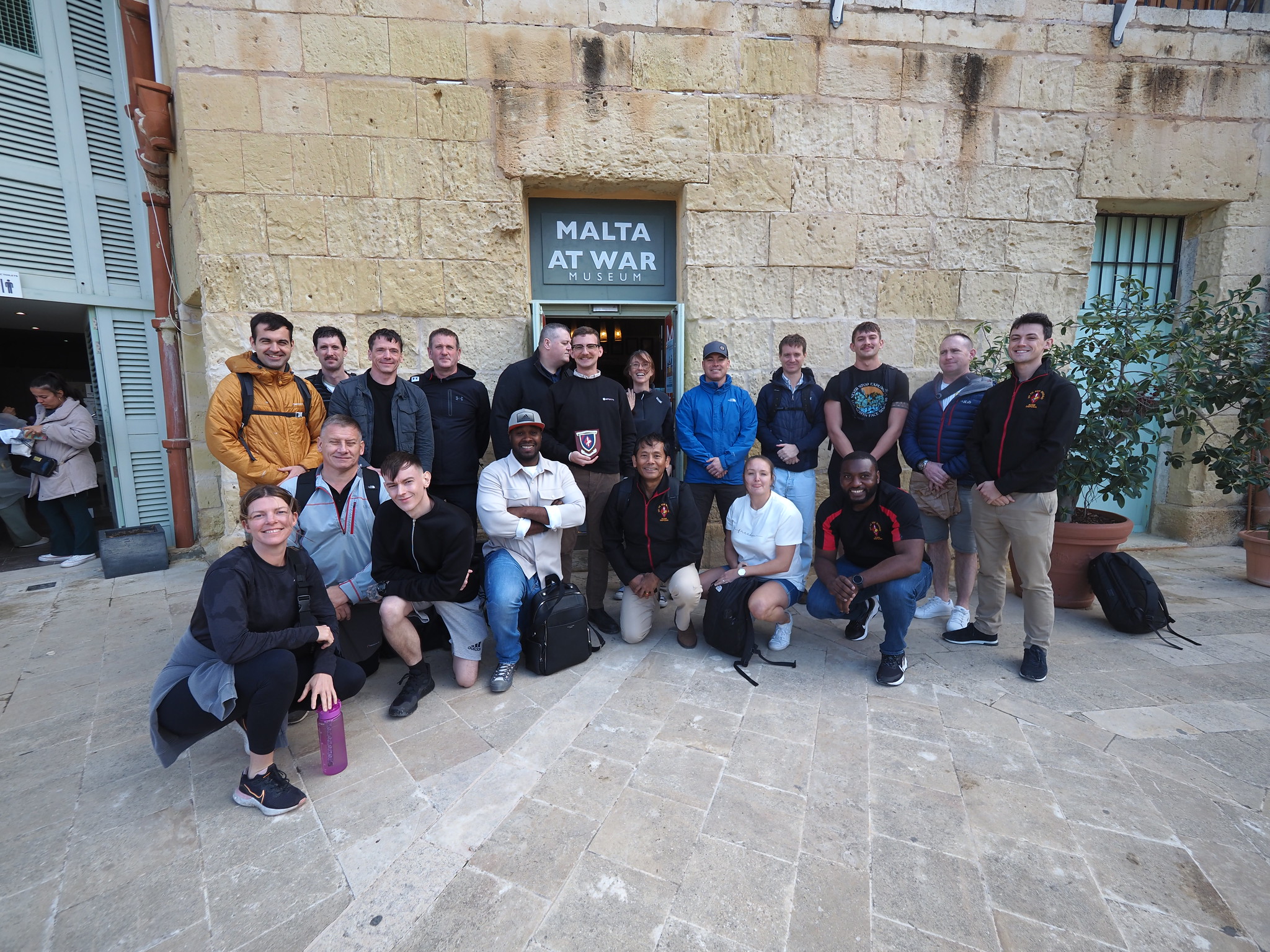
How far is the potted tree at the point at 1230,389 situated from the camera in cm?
397

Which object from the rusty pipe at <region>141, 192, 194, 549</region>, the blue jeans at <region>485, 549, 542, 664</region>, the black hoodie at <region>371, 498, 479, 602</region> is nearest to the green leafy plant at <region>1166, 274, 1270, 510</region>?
the blue jeans at <region>485, 549, 542, 664</region>

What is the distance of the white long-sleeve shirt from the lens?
129 inches

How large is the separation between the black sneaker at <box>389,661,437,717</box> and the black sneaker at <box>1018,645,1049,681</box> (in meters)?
3.15

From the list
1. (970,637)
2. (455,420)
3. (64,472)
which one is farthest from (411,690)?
(64,472)

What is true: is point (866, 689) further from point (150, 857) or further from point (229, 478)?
point (229, 478)

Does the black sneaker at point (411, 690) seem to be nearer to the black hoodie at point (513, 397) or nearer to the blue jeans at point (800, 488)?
the black hoodie at point (513, 397)

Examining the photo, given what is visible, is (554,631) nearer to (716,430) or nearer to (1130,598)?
(716,430)

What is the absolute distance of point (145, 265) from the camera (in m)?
5.47

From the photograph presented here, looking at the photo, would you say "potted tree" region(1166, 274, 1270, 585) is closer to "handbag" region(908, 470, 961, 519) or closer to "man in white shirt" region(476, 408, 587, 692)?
"handbag" region(908, 470, 961, 519)

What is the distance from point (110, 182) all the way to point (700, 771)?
7024 mm

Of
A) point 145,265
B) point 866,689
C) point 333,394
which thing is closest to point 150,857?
point 333,394

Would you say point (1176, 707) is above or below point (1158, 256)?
below

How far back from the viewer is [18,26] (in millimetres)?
4871

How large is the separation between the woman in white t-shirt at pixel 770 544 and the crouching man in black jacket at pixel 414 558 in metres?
1.54
